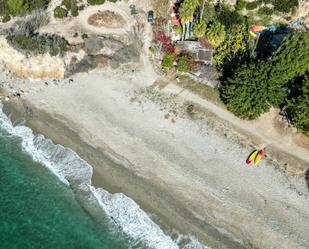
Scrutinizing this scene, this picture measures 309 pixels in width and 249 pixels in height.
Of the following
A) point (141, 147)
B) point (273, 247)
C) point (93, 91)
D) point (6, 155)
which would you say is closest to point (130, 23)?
point (93, 91)

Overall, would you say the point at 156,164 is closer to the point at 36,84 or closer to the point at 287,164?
the point at 287,164

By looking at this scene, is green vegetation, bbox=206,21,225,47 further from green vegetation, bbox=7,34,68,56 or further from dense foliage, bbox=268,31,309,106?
green vegetation, bbox=7,34,68,56

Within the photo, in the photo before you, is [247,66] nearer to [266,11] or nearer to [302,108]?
[302,108]

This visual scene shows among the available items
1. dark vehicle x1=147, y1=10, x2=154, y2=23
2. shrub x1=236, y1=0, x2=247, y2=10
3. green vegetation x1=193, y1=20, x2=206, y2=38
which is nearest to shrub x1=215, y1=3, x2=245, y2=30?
shrub x1=236, y1=0, x2=247, y2=10

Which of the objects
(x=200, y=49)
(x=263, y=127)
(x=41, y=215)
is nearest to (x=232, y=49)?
(x=200, y=49)

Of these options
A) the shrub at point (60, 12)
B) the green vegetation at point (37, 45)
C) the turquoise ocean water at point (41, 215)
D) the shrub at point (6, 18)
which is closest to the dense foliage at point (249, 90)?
the turquoise ocean water at point (41, 215)

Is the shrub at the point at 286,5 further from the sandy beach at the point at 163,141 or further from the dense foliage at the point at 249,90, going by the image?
the sandy beach at the point at 163,141

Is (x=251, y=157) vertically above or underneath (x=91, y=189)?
above
